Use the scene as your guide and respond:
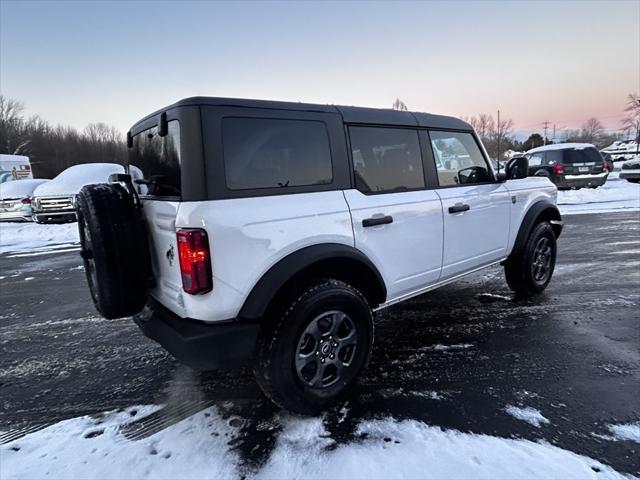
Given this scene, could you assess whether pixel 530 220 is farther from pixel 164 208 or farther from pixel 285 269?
pixel 164 208

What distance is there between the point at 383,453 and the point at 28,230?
13156 millimetres

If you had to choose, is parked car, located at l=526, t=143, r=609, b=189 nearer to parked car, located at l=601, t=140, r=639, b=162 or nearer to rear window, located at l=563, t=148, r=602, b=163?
rear window, located at l=563, t=148, r=602, b=163

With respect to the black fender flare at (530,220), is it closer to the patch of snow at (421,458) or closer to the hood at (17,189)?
the patch of snow at (421,458)

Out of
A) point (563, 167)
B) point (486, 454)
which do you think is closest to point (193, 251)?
point (486, 454)

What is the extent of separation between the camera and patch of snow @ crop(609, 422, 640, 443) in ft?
7.38

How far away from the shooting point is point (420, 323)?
159 inches

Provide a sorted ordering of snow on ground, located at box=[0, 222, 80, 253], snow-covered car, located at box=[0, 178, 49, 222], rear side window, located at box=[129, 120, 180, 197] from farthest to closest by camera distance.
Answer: snow-covered car, located at box=[0, 178, 49, 222] → snow on ground, located at box=[0, 222, 80, 253] → rear side window, located at box=[129, 120, 180, 197]

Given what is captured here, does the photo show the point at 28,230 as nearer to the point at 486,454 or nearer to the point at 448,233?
the point at 448,233

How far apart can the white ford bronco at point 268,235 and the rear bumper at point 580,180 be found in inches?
592

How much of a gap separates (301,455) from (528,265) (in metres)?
3.45

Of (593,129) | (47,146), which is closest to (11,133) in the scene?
(47,146)

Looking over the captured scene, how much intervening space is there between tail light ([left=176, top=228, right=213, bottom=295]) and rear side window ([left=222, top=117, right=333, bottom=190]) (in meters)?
0.35

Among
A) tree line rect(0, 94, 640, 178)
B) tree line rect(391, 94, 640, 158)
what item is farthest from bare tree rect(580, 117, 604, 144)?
tree line rect(0, 94, 640, 178)

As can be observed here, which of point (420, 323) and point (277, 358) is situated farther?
point (420, 323)
